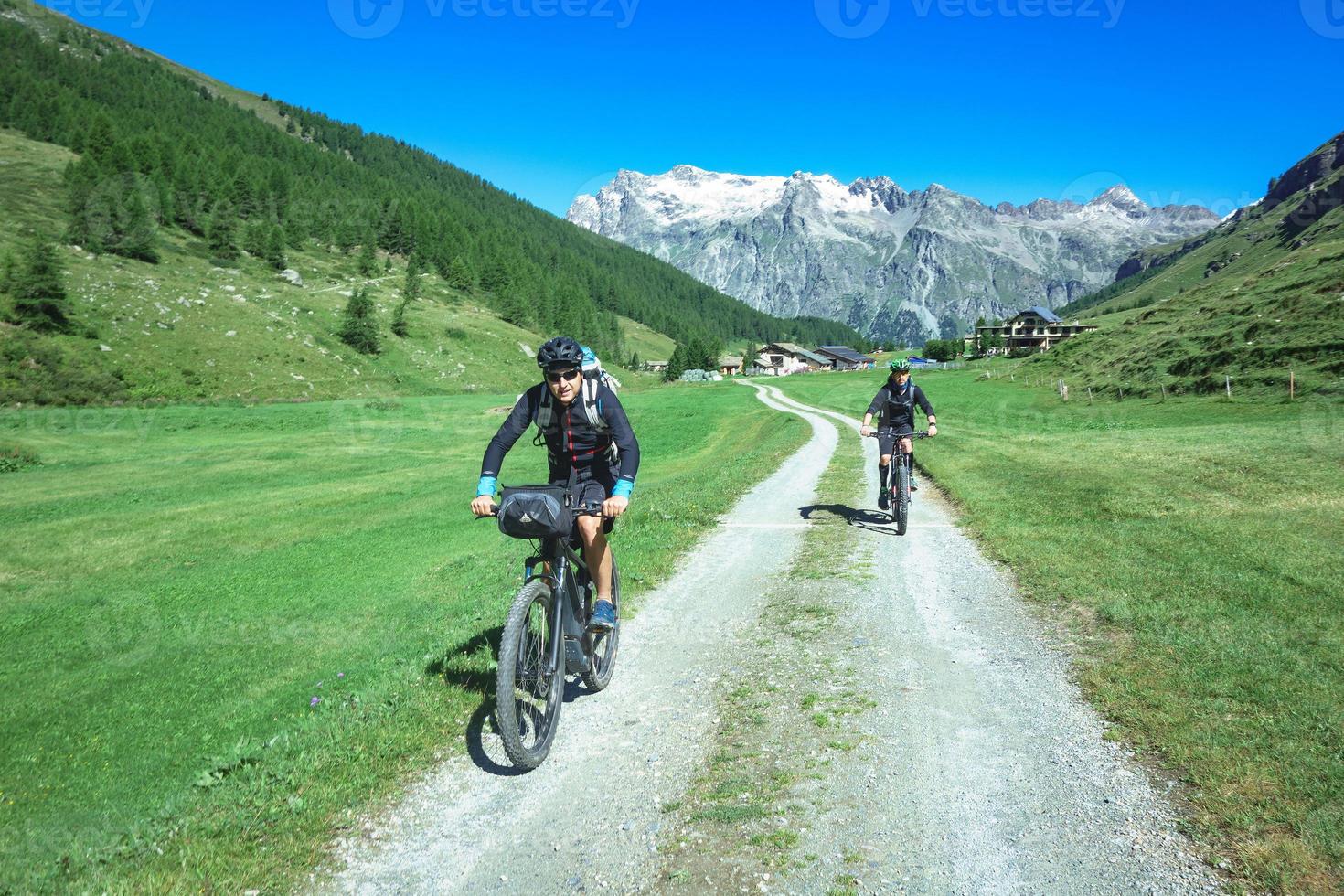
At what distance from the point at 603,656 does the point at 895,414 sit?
31.7 feet

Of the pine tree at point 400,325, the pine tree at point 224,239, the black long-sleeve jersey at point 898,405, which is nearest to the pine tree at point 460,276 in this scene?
the pine tree at point 224,239

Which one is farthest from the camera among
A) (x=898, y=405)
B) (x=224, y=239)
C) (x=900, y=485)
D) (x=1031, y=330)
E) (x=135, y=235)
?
(x=1031, y=330)

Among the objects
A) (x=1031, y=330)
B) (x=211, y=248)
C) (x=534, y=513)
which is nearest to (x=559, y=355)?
(x=534, y=513)

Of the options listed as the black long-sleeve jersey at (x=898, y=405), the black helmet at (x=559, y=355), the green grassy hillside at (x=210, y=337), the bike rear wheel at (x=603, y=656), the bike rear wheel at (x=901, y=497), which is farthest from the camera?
the green grassy hillside at (x=210, y=337)

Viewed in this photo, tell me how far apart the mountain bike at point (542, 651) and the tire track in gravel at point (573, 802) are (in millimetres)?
239

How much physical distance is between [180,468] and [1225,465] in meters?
38.1

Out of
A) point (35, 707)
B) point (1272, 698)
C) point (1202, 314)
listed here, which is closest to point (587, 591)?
point (1272, 698)

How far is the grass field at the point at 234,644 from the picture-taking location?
4828 mm

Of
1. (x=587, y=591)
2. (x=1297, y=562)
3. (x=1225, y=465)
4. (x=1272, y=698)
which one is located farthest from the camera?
(x=1225, y=465)

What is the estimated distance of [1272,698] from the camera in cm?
550

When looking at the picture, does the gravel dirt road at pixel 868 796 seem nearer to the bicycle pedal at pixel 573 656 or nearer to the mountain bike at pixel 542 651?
the mountain bike at pixel 542 651

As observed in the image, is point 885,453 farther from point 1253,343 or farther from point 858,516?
→ point 1253,343

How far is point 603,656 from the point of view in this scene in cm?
711

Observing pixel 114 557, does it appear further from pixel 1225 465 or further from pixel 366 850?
pixel 1225 465
